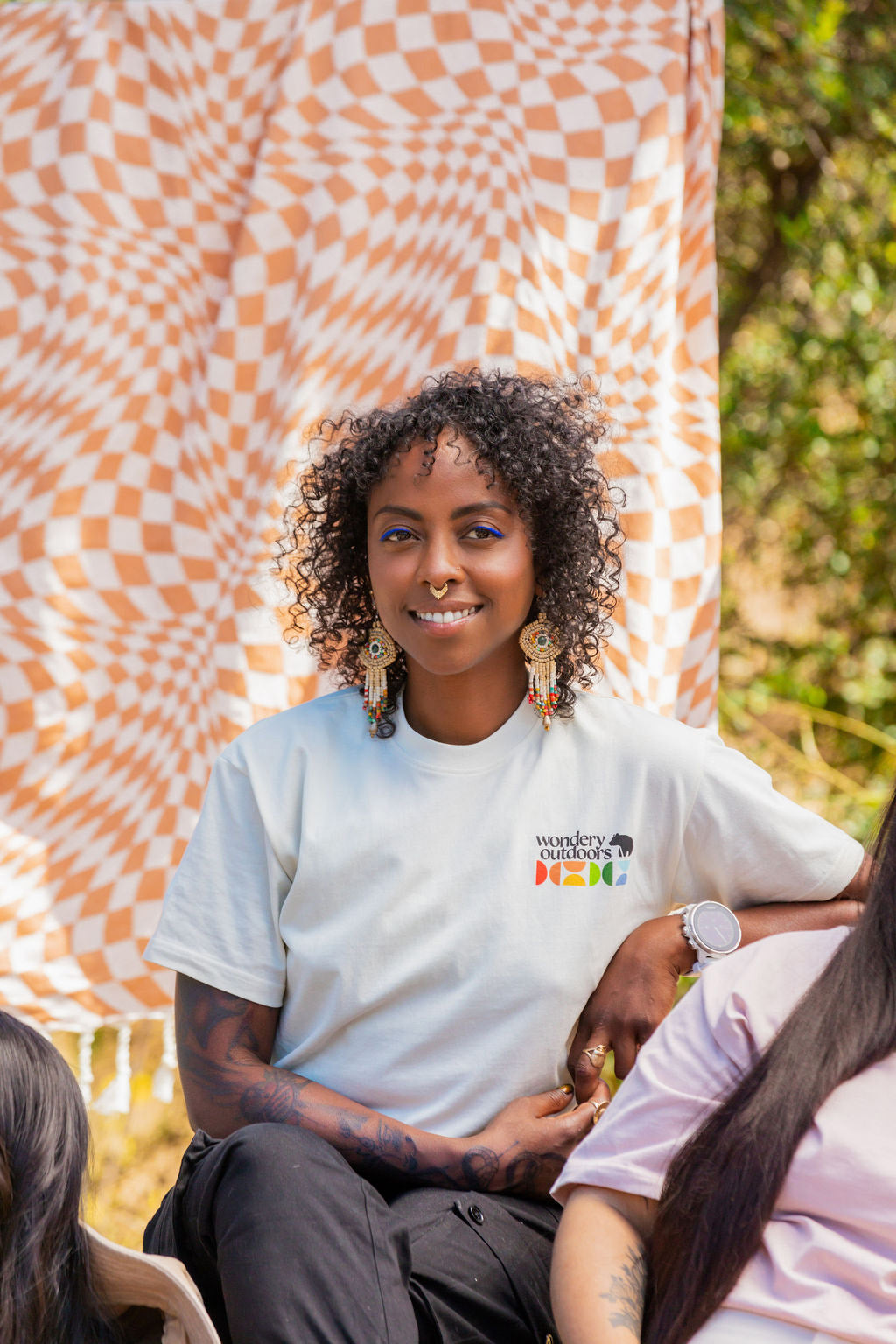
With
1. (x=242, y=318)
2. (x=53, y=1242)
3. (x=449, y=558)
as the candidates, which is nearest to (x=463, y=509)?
(x=449, y=558)

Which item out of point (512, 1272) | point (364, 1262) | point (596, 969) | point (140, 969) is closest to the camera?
point (364, 1262)

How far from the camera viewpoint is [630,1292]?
1327 mm

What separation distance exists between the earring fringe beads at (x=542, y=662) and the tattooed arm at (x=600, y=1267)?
65cm

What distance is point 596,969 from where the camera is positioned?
177cm

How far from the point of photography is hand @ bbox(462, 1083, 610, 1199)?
5.41 feet

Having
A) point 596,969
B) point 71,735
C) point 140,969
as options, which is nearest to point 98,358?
point 71,735

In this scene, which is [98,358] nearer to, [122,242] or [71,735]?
[122,242]

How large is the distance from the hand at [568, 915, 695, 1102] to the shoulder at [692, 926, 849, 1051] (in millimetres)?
314

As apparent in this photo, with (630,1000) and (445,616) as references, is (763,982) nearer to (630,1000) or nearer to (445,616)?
(630,1000)

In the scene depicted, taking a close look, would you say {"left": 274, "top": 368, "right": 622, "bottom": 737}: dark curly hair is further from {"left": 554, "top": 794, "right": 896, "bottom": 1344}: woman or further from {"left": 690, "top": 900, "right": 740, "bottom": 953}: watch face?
{"left": 554, "top": 794, "right": 896, "bottom": 1344}: woman

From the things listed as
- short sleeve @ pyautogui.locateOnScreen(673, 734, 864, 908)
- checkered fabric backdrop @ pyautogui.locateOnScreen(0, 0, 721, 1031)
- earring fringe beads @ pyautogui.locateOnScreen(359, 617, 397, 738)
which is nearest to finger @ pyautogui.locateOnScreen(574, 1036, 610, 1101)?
short sleeve @ pyautogui.locateOnScreen(673, 734, 864, 908)

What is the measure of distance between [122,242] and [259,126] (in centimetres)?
37

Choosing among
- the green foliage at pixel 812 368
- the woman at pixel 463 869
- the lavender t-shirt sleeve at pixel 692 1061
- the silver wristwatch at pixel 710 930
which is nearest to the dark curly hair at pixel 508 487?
the woman at pixel 463 869

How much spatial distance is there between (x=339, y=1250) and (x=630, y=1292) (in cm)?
30
